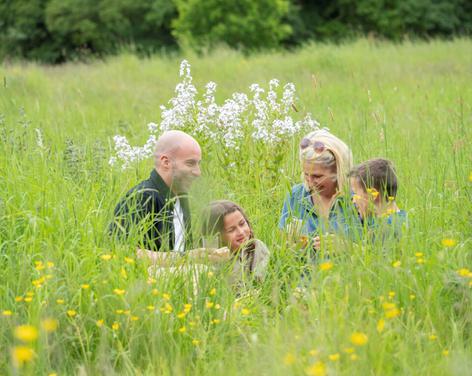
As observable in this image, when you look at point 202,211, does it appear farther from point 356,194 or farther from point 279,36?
point 279,36

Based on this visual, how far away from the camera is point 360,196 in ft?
13.4

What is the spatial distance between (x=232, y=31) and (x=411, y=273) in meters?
23.3

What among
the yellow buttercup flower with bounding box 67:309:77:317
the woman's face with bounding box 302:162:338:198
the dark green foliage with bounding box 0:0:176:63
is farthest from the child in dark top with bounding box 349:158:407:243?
the dark green foliage with bounding box 0:0:176:63

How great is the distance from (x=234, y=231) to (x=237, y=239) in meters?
0.04

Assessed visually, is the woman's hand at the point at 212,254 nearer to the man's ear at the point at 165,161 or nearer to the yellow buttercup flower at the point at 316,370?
the man's ear at the point at 165,161

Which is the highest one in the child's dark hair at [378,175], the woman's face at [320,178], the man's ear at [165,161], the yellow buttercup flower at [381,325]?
the man's ear at [165,161]

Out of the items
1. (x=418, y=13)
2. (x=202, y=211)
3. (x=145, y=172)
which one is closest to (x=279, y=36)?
(x=418, y=13)

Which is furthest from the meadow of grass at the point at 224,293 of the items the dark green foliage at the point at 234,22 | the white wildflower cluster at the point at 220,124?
the dark green foliage at the point at 234,22

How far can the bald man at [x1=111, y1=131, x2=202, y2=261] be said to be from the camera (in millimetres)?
4098

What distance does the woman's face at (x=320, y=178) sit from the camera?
4531 mm

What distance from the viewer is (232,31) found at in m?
26.0

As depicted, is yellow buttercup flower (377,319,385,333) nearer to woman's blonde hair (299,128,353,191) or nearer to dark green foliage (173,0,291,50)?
woman's blonde hair (299,128,353,191)

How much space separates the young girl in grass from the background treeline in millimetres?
22097

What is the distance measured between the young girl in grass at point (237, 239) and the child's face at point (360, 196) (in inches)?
20.4
